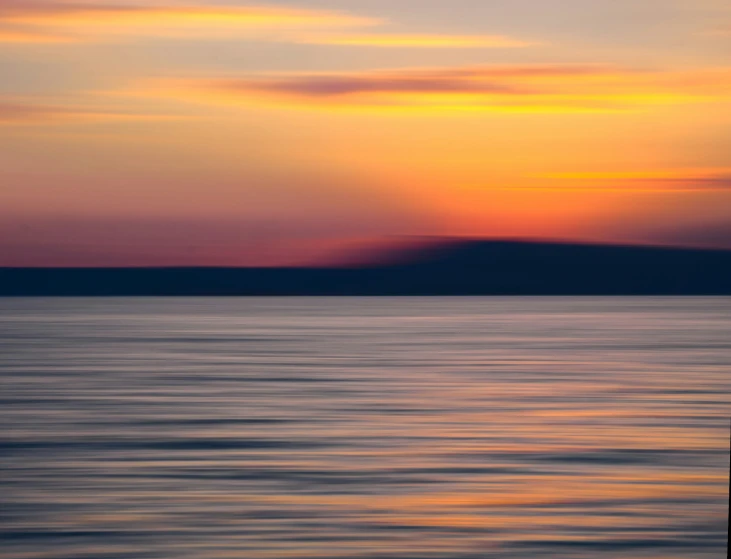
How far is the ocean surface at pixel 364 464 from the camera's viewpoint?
6.47 meters

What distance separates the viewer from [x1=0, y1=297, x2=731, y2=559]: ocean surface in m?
6.47

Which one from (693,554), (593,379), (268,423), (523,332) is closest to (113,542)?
(693,554)

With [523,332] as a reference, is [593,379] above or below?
below

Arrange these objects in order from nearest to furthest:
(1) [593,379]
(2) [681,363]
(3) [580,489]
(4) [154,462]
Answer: (3) [580,489], (4) [154,462], (1) [593,379], (2) [681,363]

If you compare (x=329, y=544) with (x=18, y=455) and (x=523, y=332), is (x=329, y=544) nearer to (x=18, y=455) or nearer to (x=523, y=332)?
(x=18, y=455)

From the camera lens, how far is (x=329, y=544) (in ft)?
20.9

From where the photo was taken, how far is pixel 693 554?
6273mm

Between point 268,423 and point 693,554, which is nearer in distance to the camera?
point 693,554

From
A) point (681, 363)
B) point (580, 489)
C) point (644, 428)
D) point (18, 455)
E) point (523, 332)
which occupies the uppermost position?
point (523, 332)

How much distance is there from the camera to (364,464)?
8680 mm

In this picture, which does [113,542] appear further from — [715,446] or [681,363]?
[681,363]

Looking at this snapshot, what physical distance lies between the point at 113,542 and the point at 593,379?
1076 centimetres

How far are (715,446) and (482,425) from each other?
2.17 metres

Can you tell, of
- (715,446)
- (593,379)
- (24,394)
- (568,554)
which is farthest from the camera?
(593,379)
